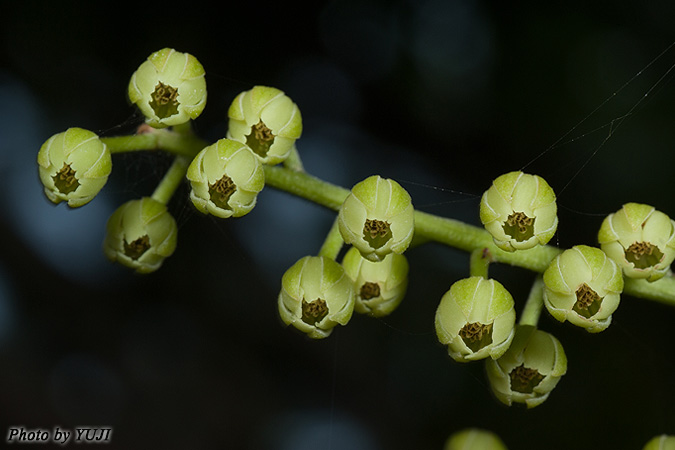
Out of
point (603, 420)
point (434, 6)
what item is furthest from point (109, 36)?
point (603, 420)

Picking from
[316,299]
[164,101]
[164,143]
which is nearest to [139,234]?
[164,143]

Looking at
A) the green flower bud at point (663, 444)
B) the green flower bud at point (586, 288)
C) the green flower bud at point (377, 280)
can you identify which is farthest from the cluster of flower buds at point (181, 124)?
the green flower bud at point (663, 444)

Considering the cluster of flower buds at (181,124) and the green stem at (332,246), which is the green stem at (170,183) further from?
the green stem at (332,246)

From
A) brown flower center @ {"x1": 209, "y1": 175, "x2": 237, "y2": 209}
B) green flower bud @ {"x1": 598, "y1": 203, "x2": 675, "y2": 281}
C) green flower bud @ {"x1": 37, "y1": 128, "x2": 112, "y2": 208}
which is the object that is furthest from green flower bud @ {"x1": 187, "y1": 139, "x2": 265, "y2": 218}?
green flower bud @ {"x1": 598, "y1": 203, "x2": 675, "y2": 281}

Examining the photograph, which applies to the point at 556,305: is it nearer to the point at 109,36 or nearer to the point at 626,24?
the point at 626,24

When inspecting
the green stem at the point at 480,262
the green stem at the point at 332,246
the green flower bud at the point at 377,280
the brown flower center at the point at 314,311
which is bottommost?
the green flower bud at the point at 377,280

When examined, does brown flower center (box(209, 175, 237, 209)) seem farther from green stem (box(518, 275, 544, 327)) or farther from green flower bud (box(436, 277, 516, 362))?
green stem (box(518, 275, 544, 327))

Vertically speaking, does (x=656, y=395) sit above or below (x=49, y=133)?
below
